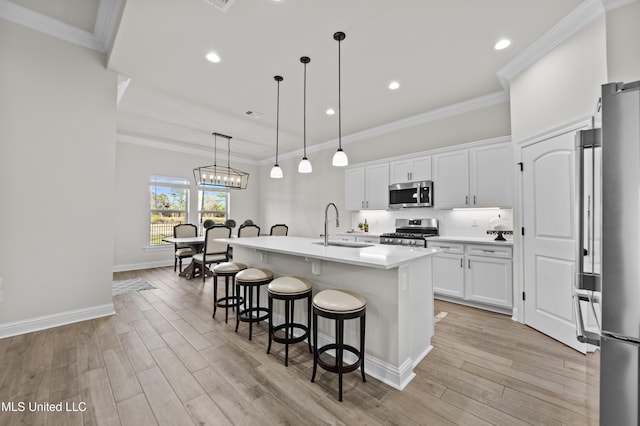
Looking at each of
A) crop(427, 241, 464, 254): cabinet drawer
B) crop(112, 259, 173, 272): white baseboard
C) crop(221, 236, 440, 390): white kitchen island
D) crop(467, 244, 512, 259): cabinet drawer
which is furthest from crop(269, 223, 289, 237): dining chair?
crop(467, 244, 512, 259): cabinet drawer

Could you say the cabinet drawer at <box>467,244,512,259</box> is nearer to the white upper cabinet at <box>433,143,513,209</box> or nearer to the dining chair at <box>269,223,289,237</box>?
the white upper cabinet at <box>433,143,513,209</box>

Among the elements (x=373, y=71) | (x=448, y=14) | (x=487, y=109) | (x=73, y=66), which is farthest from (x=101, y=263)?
(x=487, y=109)

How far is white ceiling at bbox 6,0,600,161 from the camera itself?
2.36 metres

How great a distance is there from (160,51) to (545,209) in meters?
4.65

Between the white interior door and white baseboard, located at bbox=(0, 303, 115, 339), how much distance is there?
5.10 meters

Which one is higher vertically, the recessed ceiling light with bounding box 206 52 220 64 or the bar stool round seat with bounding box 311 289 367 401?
the recessed ceiling light with bounding box 206 52 220 64

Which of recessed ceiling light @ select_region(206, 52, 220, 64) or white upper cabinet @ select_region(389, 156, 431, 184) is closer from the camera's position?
recessed ceiling light @ select_region(206, 52, 220, 64)

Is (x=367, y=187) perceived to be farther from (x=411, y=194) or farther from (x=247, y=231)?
(x=247, y=231)

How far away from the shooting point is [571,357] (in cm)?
237

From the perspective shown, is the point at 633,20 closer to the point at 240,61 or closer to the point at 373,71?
the point at 373,71

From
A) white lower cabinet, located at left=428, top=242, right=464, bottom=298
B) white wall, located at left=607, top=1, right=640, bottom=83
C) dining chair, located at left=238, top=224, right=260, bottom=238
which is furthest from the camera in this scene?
dining chair, located at left=238, top=224, right=260, bottom=238

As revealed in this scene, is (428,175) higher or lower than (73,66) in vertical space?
lower

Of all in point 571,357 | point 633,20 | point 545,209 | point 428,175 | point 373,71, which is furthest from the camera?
point 428,175

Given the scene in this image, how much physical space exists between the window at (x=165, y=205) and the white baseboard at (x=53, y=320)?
3492 mm
